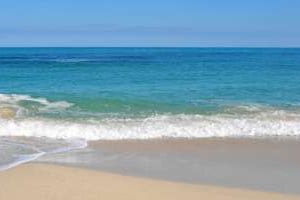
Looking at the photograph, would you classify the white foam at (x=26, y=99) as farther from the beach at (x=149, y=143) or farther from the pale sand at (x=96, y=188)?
the pale sand at (x=96, y=188)

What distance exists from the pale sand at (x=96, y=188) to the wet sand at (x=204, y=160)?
0.40 m

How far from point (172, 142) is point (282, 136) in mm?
2709

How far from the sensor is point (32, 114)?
563 inches

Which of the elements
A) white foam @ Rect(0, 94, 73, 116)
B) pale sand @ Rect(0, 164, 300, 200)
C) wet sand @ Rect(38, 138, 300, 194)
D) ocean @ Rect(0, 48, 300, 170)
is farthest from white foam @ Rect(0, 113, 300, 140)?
pale sand @ Rect(0, 164, 300, 200)

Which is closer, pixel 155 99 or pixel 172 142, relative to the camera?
pixel 172 142

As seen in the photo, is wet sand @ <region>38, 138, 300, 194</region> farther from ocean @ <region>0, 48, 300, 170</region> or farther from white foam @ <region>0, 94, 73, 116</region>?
white foam @ <region>0, 94, 73, 116</region>

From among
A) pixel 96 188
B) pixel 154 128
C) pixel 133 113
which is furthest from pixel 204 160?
pixel 133 113

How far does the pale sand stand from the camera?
256 inches

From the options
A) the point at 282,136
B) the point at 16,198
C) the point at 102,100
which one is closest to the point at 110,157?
the point at 16,198

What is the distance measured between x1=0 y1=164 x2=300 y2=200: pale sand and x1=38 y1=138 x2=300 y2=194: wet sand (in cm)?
40

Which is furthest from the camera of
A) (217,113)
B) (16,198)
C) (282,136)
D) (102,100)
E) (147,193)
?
(102,100)

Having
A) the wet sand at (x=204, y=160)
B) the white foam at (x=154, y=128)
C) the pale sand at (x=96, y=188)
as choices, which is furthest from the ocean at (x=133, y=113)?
the pale sand at (x=96, y=188)

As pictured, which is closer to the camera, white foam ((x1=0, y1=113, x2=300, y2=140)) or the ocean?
the ocean

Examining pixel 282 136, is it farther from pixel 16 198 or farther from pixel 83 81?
pixel 83 81
